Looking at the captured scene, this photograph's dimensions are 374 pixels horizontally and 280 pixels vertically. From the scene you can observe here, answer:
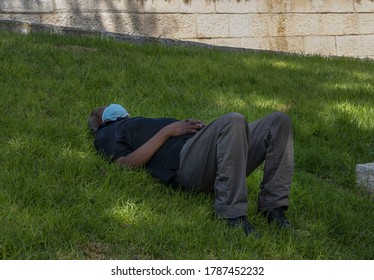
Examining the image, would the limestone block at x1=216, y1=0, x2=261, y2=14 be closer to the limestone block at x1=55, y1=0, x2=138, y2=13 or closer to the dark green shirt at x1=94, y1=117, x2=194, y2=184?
the limestone block at x1=55, y1=0, x2=138, y2=13

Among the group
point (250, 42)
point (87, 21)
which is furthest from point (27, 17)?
point (250, 42)

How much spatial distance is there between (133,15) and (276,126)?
6816mm

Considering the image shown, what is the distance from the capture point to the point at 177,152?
4109 mm

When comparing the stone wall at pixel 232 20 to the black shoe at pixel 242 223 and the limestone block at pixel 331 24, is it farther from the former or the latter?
the black shoe at pixel 242 223

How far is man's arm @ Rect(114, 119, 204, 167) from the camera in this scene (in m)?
4.16

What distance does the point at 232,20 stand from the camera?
36.6ft

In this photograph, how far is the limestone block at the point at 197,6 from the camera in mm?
10703

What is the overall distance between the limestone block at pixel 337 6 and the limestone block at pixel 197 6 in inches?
90.8

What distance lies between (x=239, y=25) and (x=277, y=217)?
25.1 feet

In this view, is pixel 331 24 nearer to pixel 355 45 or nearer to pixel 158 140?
pixel 355 45

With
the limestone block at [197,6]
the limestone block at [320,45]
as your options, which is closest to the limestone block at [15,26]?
the limestone block at [197,6]

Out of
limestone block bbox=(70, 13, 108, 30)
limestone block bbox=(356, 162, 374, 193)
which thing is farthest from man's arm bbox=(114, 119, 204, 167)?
limestone block bbox=(70, 13, 108, 30)

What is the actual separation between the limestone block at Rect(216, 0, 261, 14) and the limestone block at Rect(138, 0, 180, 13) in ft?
2.62
